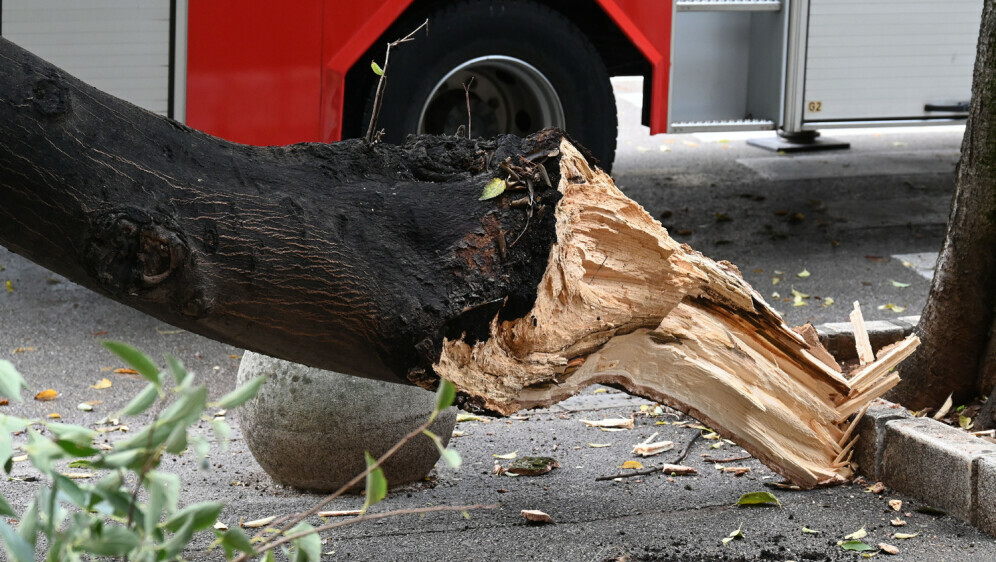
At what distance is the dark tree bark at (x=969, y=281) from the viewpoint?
153 inches

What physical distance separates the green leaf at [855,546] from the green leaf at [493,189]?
4.72 feet

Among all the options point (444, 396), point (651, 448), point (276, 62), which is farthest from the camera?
point (276, 62)

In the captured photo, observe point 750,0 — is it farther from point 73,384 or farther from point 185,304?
point 185,304

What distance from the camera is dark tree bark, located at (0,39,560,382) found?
2.44 metres

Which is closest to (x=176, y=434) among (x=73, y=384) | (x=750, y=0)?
(x=73, y=384)

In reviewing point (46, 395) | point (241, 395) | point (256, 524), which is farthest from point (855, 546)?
point (46, 395)

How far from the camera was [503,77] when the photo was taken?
20.9ft

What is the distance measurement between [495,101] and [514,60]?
440 mm

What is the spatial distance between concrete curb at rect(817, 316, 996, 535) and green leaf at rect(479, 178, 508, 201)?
1626mm

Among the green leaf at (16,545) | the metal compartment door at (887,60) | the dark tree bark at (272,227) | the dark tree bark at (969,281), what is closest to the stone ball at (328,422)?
the dark tree bark at (272,227)

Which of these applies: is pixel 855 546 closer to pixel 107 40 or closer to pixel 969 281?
pixel 969 281

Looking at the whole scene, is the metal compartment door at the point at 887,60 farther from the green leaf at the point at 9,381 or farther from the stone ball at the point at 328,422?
the green leaf at the point at 9,381

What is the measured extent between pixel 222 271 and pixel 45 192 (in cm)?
45

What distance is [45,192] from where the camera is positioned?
2.40 metres
